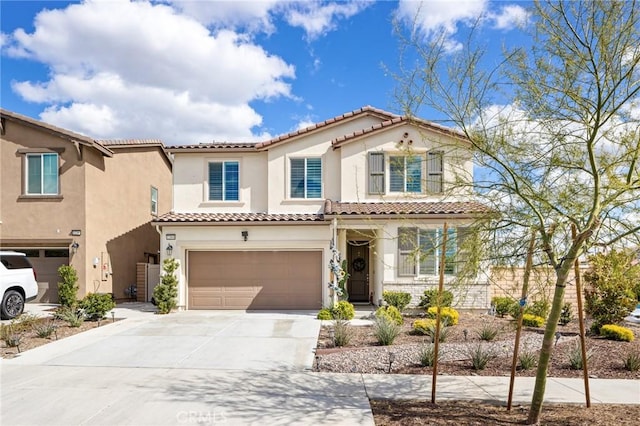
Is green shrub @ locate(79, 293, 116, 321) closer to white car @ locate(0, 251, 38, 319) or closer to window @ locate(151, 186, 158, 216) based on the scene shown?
white car @ locate(0, 251, 38, 319)

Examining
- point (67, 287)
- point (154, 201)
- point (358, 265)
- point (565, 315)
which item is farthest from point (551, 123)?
point (154, 201)

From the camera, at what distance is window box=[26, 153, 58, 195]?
1587 centimetres

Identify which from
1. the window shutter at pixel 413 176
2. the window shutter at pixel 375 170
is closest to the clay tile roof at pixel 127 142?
the window shutter at pixel 375 170

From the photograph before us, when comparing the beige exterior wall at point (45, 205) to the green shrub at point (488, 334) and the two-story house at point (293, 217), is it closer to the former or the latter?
the two-story house at point (293, 217)

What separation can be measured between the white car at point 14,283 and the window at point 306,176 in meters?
9.13

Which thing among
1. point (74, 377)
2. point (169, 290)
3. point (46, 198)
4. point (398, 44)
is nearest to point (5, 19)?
point (46, 198)

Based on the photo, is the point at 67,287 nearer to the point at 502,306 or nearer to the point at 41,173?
the point at 41,173

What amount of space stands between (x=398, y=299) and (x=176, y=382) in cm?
877

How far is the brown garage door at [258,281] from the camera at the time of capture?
15469mm

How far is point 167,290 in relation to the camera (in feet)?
47.5

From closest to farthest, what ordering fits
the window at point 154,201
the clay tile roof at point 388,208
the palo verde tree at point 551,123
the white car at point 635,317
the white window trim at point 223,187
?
the palo verde tree at point 551,123 → the white car at point 635,317 → the clay tile roof at point 388,208 → the white window trim at point 223,187 → the window at point 154,201

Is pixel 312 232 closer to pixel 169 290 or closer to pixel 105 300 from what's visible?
pixel 169 290

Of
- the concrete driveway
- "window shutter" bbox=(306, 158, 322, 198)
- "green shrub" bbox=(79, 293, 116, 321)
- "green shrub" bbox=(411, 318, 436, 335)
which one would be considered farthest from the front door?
"green shrub" bbox=(79, 293, 116, 321)

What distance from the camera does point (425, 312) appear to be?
14242 mm
